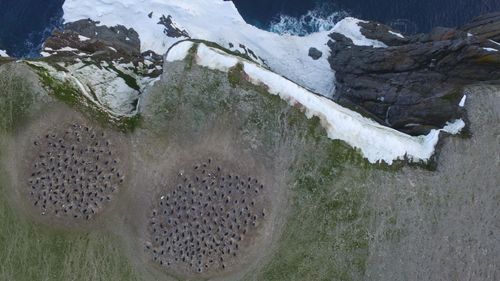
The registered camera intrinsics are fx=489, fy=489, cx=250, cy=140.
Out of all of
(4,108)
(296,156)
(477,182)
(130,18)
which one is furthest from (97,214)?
(477,182)

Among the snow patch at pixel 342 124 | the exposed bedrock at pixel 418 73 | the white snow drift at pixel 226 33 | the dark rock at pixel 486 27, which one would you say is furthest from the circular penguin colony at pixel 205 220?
the dark rock at pixel 486 27

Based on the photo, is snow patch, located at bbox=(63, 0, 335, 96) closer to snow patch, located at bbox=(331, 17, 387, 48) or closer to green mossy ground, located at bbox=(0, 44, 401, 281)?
snow patch, located at bbox=(331, 17, 387, 48)

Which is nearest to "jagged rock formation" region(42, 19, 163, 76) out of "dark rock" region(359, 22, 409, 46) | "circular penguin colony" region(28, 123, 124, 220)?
"circular penguin colony" region(28, 123, 124, 220)

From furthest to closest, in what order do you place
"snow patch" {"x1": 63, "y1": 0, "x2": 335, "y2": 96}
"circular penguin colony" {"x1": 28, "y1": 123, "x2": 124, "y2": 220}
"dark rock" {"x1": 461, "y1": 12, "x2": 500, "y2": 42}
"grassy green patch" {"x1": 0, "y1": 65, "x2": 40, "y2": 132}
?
"snow patch" {"x1": 63, "y1": 0, "x2": 335, "y2": 96} < "dark rock" {"x1": 461, "y1": 12, "x2": 500, "y2": 42} < "grassy green patch" {"x1": 0, "y1": 65, "x2": 40, "y2": 132} < "circular penguin colony" {"x1": 28, "y1": 123, "x2": 124, "y2": 220}

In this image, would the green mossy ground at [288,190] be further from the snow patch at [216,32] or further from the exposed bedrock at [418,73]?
the snow patch at [216,32]

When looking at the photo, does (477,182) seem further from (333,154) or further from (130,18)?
(130,18)

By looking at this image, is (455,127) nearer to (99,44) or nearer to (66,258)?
(66,258)
